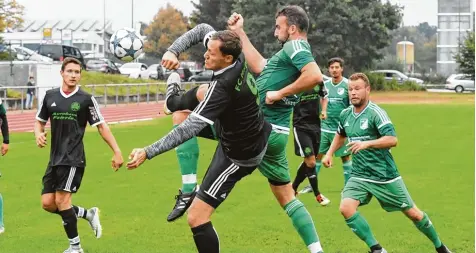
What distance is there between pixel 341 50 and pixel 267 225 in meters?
54.1

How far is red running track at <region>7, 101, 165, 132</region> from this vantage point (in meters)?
29.7

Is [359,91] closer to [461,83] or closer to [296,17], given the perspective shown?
[296,17]

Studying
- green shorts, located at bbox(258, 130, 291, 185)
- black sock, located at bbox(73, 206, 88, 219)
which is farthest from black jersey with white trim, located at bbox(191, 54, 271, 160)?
black sock, located at bbox(73, 206, 88, 219)

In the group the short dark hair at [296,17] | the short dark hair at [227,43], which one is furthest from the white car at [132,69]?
the short dark hair at [227,43]

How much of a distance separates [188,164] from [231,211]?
3.11 metres

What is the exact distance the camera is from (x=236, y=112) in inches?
271

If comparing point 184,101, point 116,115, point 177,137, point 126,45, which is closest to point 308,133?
point 126,45

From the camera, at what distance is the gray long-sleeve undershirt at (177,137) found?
248 inches

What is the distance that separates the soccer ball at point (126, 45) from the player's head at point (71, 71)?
7.77 feet

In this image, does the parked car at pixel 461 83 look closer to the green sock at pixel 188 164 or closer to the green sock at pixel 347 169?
the green sock at pixel 347 169

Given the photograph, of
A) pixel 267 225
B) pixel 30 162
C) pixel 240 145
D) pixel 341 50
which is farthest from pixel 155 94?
pixel 240 145

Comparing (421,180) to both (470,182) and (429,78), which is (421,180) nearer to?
(470,182)

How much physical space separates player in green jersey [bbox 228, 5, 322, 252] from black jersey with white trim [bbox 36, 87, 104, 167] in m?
1.79

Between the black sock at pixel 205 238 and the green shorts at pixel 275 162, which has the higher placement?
the green shorts at pixel 275 162
